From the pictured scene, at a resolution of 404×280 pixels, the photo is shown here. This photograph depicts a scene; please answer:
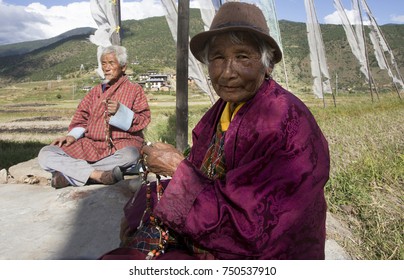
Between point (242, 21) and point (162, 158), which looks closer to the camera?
point (242, 21)

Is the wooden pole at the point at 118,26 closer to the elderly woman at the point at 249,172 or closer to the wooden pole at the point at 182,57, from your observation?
the wooden pole at the point at 182,57

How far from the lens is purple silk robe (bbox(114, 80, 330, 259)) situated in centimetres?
116

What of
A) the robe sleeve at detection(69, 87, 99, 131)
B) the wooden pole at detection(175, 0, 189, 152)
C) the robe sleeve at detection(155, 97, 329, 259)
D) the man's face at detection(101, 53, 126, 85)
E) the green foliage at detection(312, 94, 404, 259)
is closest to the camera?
the robe sleeve at detection(155, 97, 329, 259)

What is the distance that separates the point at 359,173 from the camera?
349cm

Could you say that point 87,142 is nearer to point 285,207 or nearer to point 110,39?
point 110,39

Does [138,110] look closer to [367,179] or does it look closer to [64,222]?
[64,222]

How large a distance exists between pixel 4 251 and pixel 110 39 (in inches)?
119

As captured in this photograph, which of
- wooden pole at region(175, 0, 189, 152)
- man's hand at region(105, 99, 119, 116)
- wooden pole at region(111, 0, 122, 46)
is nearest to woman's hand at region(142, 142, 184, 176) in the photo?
man's hand at region(105, 99, 119, 116)

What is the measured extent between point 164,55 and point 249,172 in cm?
4523

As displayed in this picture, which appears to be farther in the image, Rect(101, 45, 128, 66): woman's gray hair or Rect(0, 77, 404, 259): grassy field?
Rect(101, 45, 128, 66): woman's gray hair

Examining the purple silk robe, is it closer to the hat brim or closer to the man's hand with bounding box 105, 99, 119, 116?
the hat brim

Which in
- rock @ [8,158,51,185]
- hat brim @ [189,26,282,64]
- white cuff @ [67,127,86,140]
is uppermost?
hat brim @ [189,26,282,64]

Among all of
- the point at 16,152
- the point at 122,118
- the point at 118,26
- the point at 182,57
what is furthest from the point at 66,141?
the point at 16,152

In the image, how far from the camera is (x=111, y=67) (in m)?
3.63
